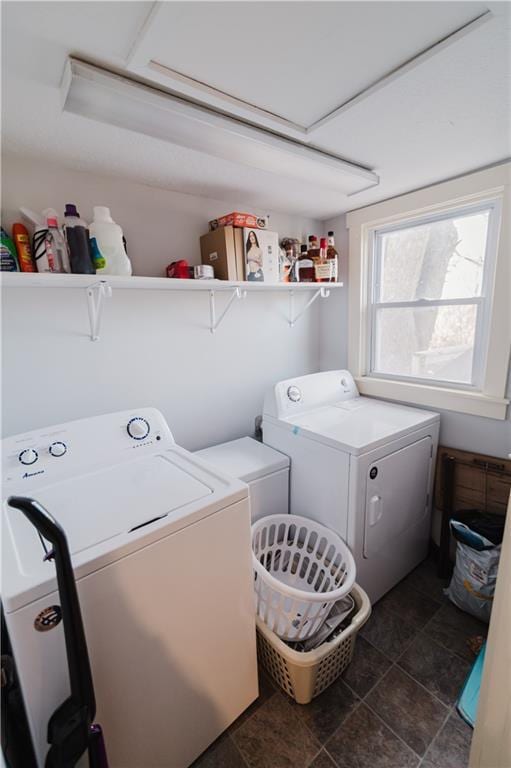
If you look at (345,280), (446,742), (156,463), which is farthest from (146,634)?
(345,280)

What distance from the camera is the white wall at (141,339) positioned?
1.38 metres

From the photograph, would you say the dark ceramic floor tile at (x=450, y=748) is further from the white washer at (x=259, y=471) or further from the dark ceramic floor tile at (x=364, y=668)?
the white washer at (x=259, y=471)

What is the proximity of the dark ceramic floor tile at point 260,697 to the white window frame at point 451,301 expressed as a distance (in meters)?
1.67

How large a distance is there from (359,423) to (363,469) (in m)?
0.36

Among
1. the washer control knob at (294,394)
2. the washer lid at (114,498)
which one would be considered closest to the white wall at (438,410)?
the washer control knob at (294,394)

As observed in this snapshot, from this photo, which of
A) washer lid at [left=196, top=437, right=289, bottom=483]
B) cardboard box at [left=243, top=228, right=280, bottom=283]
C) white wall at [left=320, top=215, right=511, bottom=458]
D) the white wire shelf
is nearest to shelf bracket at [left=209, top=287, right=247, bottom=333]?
the white wire shelf

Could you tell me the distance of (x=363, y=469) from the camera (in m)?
1.48

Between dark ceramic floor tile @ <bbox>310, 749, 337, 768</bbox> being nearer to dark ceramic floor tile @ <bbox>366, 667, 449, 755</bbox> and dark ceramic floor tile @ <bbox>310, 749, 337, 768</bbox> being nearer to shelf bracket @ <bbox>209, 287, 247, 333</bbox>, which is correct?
dark ceramic floor tile @ <bbox>366, 667, 449, 755</bbox>

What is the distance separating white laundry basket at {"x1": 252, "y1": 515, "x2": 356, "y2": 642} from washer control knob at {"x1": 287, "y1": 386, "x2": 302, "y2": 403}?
657 millimetres

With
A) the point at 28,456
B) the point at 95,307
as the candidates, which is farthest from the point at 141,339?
the point at 28,456

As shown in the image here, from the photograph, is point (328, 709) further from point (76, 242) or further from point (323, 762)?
point (76, 242)

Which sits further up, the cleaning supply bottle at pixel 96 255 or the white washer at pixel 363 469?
the cleaning supply bottle at pixel 96 255

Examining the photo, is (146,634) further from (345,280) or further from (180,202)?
(345,280)

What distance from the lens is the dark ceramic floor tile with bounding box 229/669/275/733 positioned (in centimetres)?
128
